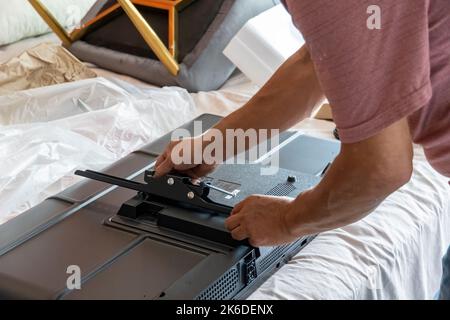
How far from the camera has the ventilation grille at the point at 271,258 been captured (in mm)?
1105

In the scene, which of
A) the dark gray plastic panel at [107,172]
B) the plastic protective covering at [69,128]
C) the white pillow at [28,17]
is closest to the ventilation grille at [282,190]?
the dark gray plastic panel at [107,172]

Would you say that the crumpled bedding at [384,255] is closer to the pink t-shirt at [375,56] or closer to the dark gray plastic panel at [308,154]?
the dark gray plastic panel at [308,154]

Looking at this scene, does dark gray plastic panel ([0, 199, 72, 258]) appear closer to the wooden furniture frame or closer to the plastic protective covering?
the plastic protective covering

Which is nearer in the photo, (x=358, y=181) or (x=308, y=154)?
(x=358, y=181)

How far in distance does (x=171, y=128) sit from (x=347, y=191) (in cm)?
98

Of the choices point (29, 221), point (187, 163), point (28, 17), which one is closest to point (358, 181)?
point (187, 163)

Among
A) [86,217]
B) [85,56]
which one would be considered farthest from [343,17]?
[85,56]

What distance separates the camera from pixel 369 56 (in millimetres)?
684

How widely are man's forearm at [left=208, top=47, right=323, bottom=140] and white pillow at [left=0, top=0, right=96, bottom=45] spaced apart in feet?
4.47

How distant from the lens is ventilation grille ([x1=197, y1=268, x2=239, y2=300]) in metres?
0.98

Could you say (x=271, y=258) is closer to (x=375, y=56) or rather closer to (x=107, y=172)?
(x=107, y=172)

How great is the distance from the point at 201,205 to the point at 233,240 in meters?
0.10

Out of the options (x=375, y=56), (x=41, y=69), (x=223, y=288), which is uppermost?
(x=41, y=69)

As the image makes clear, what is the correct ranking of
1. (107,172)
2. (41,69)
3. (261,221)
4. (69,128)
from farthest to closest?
(41,69), (69,128), (107,172), (261,221)
